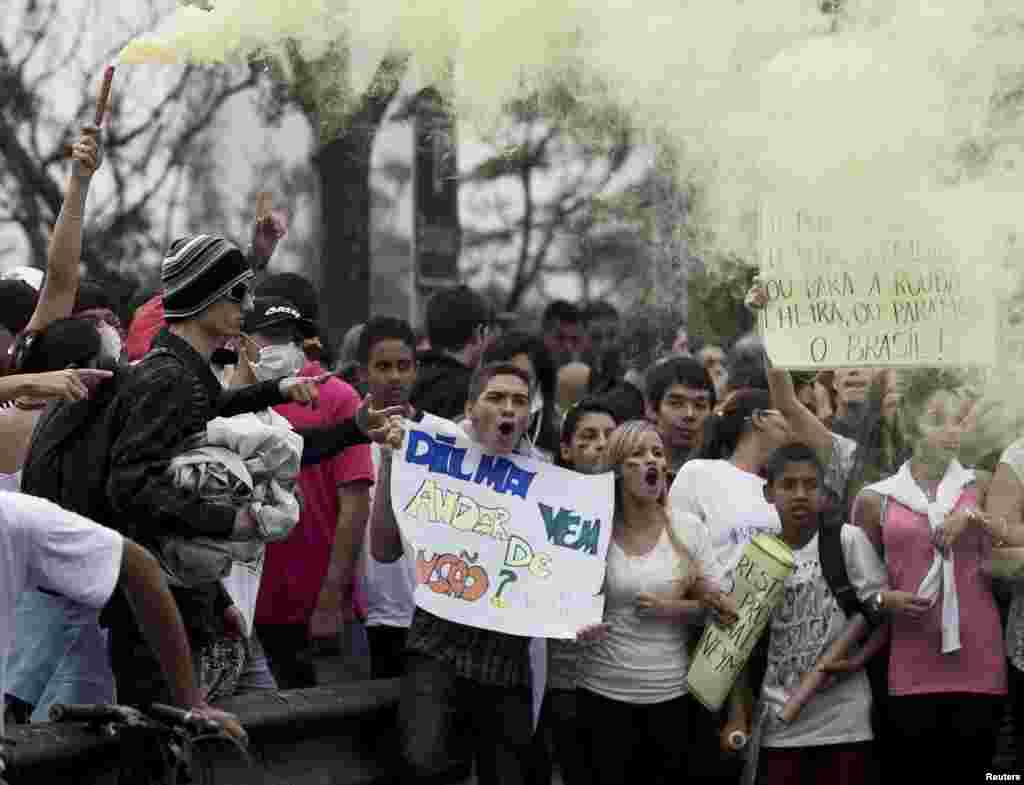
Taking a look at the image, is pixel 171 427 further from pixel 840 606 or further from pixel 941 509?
Result: pixel 941 509

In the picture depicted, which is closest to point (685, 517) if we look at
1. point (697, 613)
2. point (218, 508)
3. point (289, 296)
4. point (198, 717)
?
point (697, 613)

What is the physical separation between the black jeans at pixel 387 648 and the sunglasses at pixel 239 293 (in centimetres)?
212

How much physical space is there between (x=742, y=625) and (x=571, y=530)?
0.71 meters

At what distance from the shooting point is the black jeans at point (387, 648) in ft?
25.0

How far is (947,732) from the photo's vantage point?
7.20 m

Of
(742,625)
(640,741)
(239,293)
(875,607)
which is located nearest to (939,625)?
(875,607)

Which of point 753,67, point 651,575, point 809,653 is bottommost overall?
point 809,653

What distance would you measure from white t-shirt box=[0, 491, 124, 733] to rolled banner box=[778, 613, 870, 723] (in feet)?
10.5

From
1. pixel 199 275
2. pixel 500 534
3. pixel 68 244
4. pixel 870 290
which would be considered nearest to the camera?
pixel 199 275

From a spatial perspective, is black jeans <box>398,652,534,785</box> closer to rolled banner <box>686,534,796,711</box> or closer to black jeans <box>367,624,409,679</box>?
black jeans <box>367,624,409,679</box>

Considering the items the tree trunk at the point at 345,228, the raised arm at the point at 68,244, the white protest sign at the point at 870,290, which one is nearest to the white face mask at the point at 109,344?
the raised arm at the point at 68,244

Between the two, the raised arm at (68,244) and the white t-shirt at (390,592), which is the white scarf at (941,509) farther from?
the raised arm at (68,244)

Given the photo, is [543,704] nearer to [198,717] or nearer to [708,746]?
[708,746]

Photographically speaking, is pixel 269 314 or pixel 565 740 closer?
pixel 269 314
